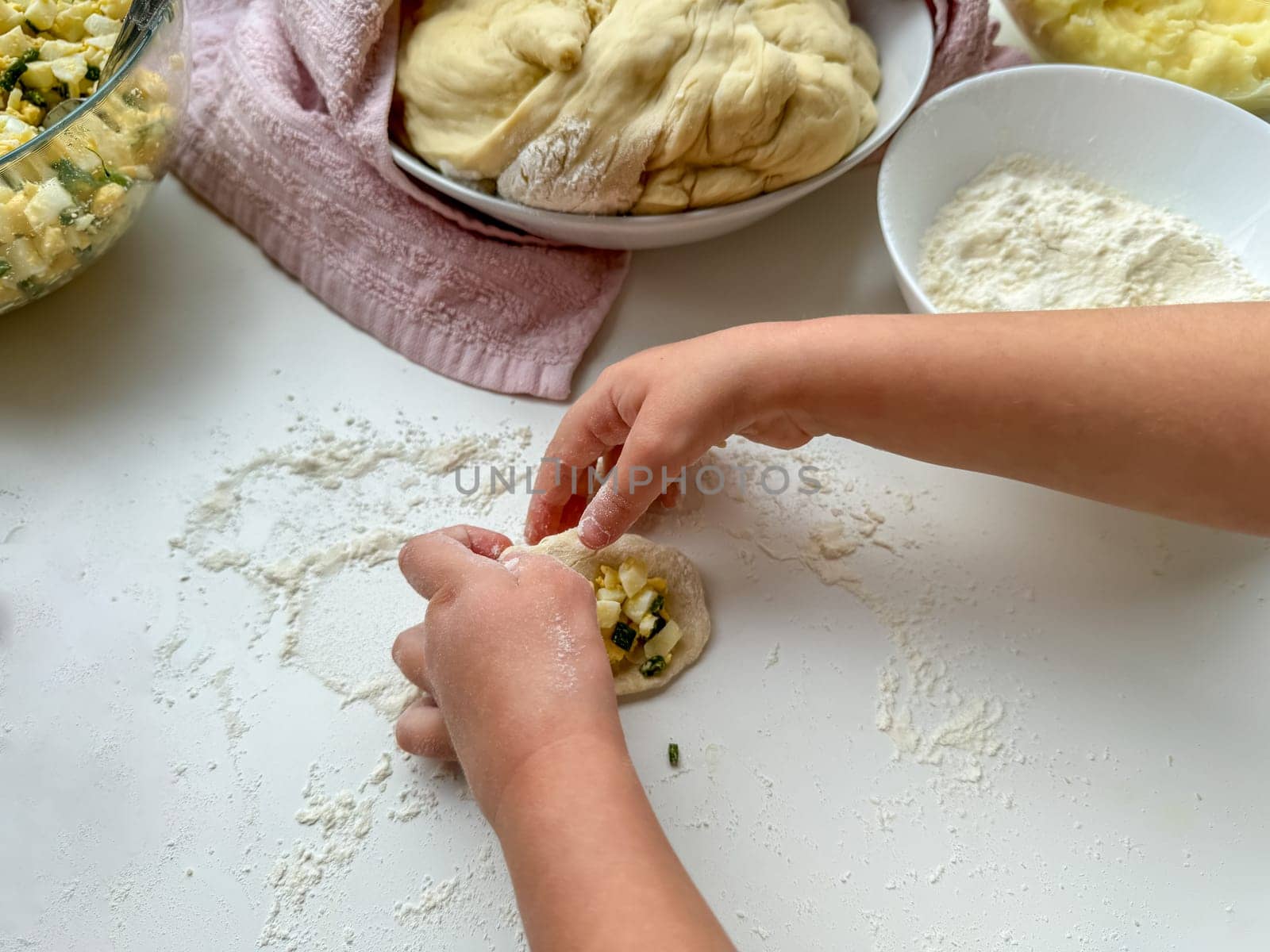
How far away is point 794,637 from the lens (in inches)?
32.6

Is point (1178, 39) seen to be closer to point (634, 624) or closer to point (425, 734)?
point (634, 624)

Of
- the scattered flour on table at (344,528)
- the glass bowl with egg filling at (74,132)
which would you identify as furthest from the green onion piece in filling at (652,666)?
the glass bowl with egg filling at (74,132)

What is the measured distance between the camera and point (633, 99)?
809 millimetres

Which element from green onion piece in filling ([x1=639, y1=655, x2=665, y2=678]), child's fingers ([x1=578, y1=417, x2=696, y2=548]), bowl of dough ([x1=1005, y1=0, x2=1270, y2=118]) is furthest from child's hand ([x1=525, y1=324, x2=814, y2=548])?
bowl of dough ([x1=1005, y1=0, x2=1270, y2=118])

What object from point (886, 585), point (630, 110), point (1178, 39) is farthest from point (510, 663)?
point (1178, 39)

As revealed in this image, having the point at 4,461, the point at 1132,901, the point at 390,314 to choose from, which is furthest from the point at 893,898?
the point at 4,461

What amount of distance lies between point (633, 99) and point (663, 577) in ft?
1.41

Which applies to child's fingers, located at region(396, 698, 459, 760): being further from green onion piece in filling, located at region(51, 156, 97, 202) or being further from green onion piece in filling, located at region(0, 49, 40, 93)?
green onion piece in filling, located at region(0, 49, 40, 93)

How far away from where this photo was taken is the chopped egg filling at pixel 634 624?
79cm

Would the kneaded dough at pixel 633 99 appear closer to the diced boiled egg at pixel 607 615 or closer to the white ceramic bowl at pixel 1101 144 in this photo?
the white ceramic bowl at pixel 1101 144

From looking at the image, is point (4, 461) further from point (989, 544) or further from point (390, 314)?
point (989, 544)

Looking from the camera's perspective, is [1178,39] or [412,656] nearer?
[412,656]

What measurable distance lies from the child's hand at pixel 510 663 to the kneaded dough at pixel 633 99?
364mm

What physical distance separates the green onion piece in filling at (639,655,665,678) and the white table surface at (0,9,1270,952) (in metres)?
0.03
